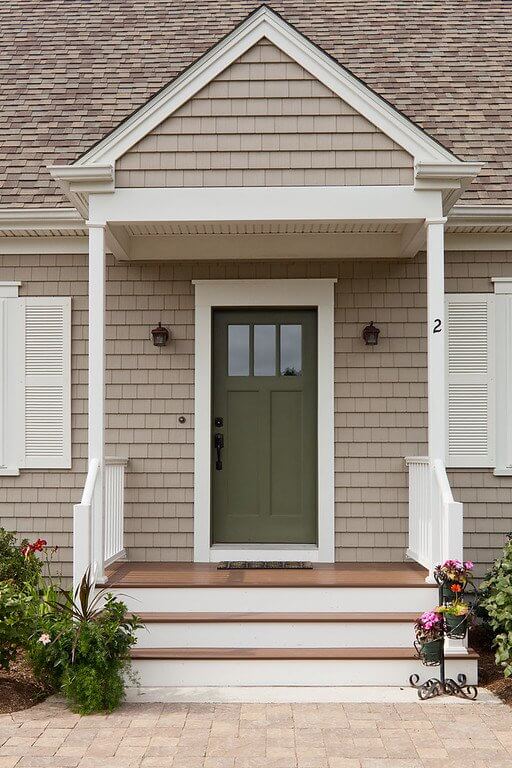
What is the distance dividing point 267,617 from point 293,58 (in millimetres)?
3812

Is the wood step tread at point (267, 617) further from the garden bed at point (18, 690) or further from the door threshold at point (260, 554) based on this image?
the door threshold at point (260, 554)

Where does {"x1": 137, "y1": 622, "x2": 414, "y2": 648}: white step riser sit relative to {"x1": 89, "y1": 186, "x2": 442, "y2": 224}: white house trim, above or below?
below

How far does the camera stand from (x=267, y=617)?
18.1ft

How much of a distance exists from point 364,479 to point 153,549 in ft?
5.93

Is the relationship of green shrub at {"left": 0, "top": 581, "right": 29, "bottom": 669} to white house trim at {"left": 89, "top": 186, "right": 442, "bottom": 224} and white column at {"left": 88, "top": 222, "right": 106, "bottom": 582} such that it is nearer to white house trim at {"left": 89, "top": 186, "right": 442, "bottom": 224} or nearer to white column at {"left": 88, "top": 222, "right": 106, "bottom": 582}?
white column at {"left": 88, "top": 222, "right": 106, "bottom": 582}

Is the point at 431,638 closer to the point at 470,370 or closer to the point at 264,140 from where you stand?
the point at 470,370

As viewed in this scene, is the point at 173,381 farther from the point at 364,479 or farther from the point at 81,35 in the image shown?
the point at 81,35

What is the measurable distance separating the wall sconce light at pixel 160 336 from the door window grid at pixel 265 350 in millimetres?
546

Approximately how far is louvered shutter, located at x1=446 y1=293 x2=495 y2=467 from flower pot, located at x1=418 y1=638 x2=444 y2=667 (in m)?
2.11

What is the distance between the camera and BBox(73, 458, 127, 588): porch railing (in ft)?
17.7

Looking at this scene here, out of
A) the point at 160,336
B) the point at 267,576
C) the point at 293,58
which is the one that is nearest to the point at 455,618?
the point at 267,576

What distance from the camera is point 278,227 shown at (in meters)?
6.56

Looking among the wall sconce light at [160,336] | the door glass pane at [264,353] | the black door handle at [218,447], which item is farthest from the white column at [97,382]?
the door glass pane at [264,353]

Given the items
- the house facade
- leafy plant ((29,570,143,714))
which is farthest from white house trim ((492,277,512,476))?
leafy plant ((29,570,143,714))
